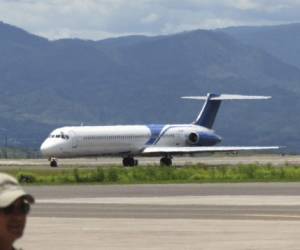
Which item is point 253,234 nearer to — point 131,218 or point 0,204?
point 131,218

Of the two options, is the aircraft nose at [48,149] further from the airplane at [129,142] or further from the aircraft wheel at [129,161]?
the aircraft wheel at [129,161]

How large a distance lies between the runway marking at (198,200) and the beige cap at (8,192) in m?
31.4

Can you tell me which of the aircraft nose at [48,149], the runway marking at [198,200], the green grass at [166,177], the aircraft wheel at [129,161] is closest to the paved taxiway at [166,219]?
the runway marking at [198,200]

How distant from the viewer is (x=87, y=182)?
59719 mm

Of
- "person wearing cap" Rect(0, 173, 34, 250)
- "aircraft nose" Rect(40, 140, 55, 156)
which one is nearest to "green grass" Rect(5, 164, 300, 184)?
"aircraft nose" Rect(40, 140, 55, 156)

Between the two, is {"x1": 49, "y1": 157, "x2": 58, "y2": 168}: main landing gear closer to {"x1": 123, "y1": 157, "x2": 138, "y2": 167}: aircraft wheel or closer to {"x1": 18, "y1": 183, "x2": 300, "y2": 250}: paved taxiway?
{"x1": 123, "y1": 157, "x2": 138, "y2": 167}: aircraft wheel

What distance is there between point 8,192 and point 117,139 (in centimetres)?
9518

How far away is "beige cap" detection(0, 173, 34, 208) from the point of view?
545 cm

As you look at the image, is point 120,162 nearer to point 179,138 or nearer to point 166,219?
point 179,138

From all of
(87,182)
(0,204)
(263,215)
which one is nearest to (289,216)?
(263,215)

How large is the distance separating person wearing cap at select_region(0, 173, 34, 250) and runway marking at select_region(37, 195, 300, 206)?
103 ft

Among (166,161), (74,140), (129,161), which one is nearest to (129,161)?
(129,161)

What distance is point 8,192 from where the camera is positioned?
5.47 metres

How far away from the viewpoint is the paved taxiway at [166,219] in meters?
22.3
